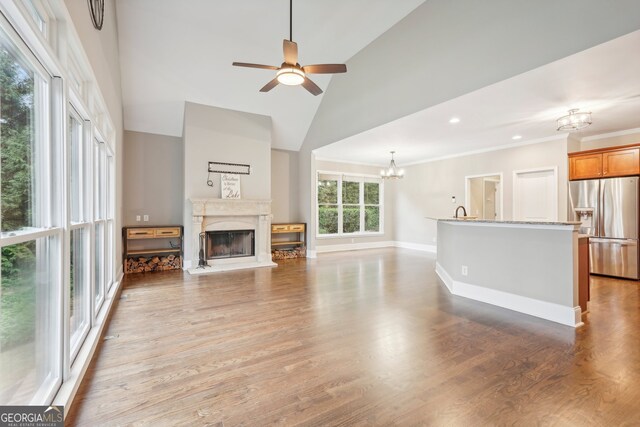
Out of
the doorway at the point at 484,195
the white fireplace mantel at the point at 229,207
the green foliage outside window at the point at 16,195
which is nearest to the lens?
the green foliage outside window at the point at 16,195

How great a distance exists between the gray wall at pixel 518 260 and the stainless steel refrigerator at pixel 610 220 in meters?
3.25

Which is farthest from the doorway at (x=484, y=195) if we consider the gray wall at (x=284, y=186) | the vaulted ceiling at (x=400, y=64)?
the gray wall at (x=284, y=186)

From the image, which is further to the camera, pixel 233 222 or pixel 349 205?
pixel 349 205

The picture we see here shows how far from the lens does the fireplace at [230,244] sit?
630 cm

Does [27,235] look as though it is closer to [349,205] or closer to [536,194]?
[536,194]

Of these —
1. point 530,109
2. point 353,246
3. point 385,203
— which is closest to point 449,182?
point 385,203

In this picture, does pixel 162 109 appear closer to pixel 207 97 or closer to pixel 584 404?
pixel 207 97

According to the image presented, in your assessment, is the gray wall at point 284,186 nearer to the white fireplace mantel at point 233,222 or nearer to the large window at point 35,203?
the white fireplace mantel at point 233,222

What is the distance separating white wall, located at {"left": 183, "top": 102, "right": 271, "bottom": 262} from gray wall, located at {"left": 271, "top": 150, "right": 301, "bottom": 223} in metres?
0.97

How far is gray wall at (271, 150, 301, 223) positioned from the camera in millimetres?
7801

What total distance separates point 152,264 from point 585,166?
8829mm

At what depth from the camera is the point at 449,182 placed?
318 inches

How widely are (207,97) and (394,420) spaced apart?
6196 mm

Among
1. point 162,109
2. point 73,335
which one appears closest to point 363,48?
point 162,109
